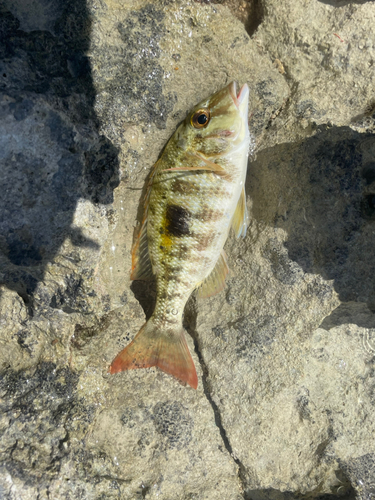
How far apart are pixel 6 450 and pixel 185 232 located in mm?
1896

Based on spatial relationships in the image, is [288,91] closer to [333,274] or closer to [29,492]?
[333,274]

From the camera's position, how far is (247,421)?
8.31ft

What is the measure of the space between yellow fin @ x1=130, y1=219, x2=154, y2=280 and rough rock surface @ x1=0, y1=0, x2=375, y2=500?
0.13m

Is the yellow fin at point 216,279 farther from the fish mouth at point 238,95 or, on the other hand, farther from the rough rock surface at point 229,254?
the fish mouth at point 238,95

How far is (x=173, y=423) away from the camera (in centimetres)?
255

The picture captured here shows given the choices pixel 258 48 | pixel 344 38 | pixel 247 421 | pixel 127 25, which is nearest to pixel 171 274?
pixel 247 421

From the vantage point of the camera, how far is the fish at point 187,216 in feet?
7.95

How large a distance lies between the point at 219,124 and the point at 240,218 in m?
0.78

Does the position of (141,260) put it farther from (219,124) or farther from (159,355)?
(219,124)

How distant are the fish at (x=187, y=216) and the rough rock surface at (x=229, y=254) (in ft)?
0.69

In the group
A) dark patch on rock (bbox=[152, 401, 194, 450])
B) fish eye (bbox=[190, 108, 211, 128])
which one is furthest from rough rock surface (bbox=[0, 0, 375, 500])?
fish eye (bbox=[190, 108, 211, 128])

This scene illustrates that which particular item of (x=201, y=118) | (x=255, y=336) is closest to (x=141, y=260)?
(x=255, y=336)

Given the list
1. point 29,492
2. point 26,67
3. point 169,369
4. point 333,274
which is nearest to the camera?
point 29,492

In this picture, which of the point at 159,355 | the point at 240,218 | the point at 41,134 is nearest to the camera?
the point at 41,134
